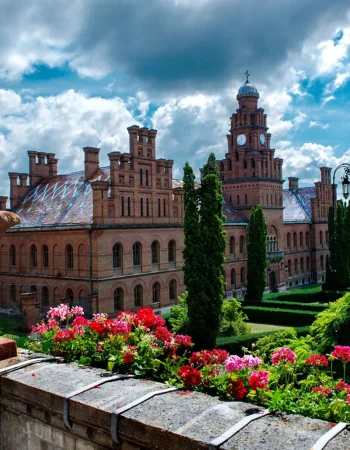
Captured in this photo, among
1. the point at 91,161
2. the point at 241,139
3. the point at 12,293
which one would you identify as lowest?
the point at 12,293

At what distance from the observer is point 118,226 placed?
103ft

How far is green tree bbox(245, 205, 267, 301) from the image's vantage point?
118 ft

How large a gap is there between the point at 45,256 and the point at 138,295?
7446mm

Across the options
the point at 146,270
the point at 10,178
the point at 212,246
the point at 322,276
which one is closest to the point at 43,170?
the point at 10,178

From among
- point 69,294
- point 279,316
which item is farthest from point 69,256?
point 279,316

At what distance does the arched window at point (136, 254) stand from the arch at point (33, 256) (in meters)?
7.66

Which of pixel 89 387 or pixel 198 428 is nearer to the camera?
pixel 198 428

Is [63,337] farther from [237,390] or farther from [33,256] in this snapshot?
[33,256]

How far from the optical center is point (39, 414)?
425cm

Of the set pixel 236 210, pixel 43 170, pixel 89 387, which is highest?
pixel 43 170

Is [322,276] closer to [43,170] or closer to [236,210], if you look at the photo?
[236,210]

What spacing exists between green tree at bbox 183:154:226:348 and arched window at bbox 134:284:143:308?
8.78 meters

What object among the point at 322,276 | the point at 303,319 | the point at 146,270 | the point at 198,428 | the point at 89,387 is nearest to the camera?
the point at 198,428

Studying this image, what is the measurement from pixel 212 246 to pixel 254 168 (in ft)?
76.2
